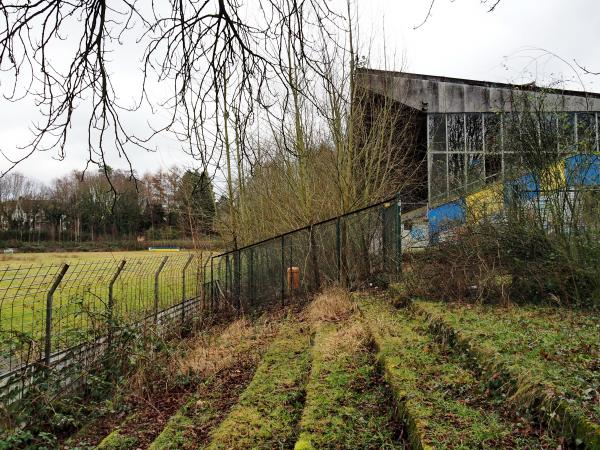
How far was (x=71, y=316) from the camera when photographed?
6.91 m

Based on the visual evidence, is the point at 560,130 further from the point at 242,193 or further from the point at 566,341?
the point at 242,193

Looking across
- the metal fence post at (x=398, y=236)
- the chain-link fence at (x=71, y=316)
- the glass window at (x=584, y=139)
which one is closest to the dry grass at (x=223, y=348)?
the chain-link fence at (x=71, y=316)

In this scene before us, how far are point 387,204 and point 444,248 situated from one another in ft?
6.90

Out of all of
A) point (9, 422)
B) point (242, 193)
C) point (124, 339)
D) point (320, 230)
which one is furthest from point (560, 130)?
point (242, 193)

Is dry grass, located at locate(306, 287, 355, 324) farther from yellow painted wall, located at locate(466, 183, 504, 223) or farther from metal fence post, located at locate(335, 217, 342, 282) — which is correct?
yellow painted wall, located at locate(466, 183, 504, 223)

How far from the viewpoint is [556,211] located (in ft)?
19.6

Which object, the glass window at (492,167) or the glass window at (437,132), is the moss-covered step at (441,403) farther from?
the glass window at (437,132)

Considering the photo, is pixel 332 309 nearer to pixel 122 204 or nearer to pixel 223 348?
pixel 223 348

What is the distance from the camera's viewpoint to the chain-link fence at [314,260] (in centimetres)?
900

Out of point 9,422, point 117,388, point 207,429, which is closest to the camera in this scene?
point 207,429

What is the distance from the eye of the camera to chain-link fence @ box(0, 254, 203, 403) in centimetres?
488

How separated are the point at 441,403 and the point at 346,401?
82 cm

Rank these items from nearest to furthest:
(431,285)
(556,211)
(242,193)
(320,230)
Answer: (556,211) < (431,285) < (320,230) < (242,193)

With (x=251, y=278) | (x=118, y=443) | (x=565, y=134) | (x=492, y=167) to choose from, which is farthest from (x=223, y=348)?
(x=565, y=134)
